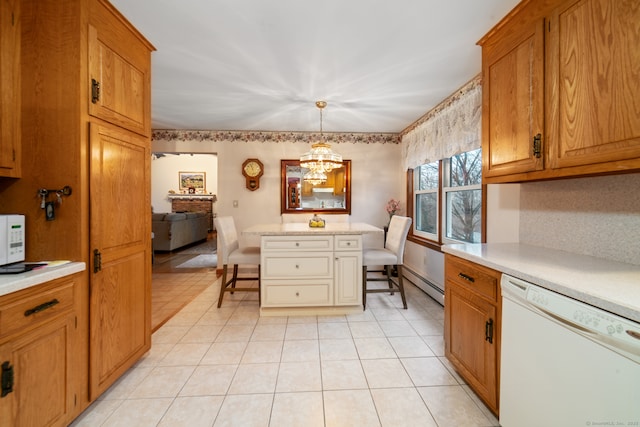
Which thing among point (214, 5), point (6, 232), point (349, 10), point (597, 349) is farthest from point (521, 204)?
point (6, 232)

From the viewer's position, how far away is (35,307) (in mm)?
1117

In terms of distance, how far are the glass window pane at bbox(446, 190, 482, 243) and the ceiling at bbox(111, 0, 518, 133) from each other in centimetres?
109

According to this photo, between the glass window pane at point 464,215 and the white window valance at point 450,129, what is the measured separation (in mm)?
472

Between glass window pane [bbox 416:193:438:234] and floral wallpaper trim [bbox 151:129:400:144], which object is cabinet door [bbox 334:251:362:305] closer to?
glass window pane [bbox 416:193:438:234]

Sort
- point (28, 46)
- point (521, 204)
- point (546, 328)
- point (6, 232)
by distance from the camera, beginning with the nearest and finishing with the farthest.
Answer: point (546, 328) < point (6, 232) < point (28, 46) < point (521, 204)

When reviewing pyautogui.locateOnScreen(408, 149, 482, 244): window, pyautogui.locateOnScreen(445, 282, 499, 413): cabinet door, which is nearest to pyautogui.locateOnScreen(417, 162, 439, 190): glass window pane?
pyautogui.locateOnScreen(408, 149, 482, 244): window

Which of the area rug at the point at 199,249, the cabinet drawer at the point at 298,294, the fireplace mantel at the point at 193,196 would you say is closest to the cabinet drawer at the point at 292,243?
the cabinet drawer at the point at 298,294

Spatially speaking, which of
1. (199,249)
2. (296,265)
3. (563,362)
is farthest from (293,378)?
(199,249)

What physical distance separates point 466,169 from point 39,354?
135 inches

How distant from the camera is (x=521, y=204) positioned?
196cm

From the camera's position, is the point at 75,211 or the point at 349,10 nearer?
the point at 75,211

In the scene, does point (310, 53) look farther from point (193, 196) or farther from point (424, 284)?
point (193, 196)

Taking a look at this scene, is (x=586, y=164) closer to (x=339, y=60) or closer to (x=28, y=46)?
(x=339, y=60)

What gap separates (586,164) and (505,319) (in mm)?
788
